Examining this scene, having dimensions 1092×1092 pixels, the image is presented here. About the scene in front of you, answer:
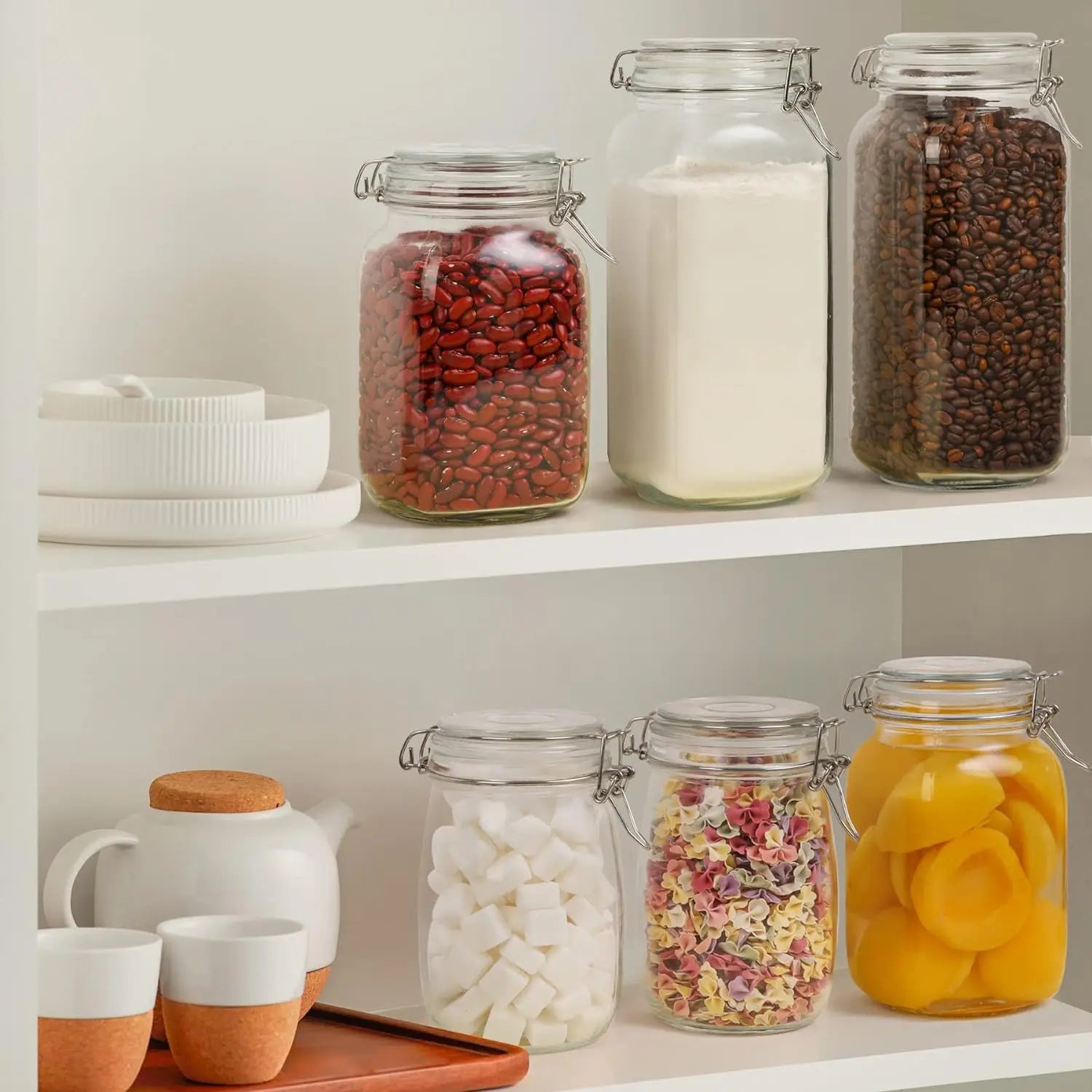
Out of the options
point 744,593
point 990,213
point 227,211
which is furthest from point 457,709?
point 990,213

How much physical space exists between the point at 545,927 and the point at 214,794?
195 mm

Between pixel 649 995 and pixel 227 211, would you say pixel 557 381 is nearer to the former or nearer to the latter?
pixel 227 211

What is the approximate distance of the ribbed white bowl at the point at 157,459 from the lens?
980 millimetres

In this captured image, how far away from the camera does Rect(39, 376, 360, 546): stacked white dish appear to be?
0.98 m

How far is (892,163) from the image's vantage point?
1128 millimetres

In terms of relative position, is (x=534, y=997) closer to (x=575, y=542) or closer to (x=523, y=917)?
(x=523, y=917)

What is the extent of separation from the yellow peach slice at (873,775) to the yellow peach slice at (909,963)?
0.20 feet

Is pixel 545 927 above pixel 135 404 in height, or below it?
below

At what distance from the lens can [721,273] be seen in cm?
107

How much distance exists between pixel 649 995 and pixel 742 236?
44cm

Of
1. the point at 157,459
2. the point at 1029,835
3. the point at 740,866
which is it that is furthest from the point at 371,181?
the point at 1029,835

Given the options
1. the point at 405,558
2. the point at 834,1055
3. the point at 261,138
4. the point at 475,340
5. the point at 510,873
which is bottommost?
the point at 834,1055

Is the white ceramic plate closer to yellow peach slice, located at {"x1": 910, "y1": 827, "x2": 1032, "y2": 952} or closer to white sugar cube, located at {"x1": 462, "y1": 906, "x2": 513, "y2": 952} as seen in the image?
→ white sugar cube, located at {"x1": 462, "y1": 906, "x2": 513, "y2": 952}

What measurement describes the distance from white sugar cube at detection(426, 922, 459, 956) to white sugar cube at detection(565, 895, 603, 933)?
6cm
